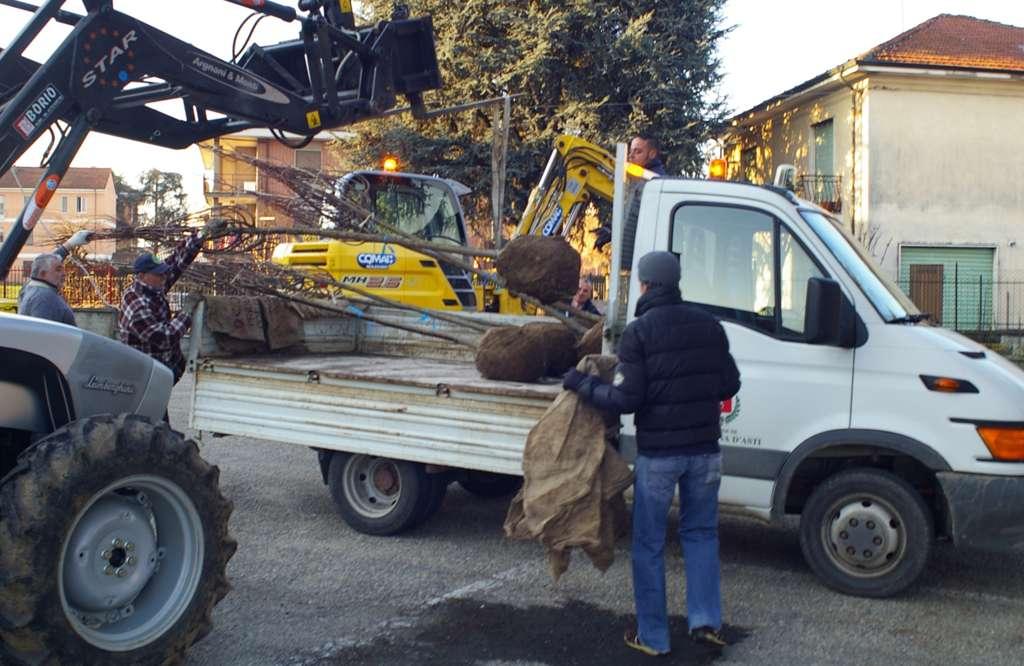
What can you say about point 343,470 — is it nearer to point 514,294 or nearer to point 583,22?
point 514,294

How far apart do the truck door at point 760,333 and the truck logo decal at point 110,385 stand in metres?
3.19

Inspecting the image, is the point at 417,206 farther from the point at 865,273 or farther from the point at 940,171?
the point at 940,171

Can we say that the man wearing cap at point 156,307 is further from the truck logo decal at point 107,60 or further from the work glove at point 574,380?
the work glove at point 574,380

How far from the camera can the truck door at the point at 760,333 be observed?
581cm

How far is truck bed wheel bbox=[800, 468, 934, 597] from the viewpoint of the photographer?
5.72 meters

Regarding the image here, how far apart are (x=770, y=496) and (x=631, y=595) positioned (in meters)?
0.99

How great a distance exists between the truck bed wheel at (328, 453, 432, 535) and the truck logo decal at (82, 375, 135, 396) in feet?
8.80

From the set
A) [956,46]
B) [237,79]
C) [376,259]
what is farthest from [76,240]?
[956,46]

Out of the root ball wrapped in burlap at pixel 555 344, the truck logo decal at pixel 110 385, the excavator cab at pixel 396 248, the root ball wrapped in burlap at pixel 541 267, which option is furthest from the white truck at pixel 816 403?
the excavator cab at pixel 396 248

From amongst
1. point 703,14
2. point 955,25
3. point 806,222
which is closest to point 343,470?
point 806,222

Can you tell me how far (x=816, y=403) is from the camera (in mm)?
5809

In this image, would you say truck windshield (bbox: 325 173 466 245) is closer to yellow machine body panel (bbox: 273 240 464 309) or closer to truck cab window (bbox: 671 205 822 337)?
yellow machine body panel (bbox: 273 240 464 309)

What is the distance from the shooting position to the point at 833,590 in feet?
19.4

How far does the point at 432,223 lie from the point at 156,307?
502 centimetres
